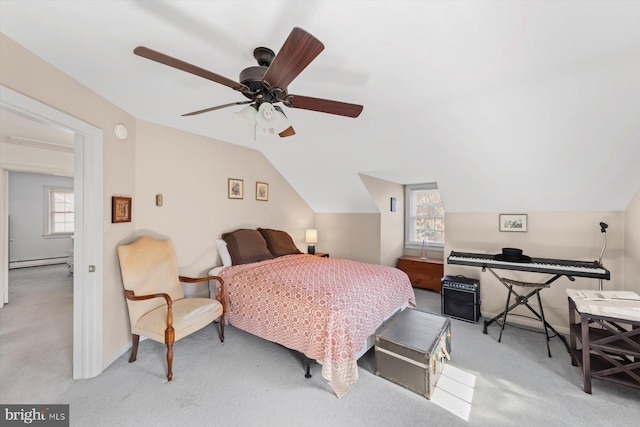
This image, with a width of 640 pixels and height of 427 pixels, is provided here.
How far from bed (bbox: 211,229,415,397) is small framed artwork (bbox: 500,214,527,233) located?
1.61 metres

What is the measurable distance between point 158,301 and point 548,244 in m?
4.53

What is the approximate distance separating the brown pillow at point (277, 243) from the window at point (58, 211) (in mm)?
6141

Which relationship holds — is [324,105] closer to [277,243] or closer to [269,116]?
[269,116]

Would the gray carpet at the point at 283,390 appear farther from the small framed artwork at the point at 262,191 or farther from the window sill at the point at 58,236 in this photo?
the window sill at the point at 58,236

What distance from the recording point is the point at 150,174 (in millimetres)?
2818

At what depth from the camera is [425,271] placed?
4426 mm

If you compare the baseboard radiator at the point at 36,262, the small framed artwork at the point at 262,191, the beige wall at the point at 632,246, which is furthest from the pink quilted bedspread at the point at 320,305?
the baseboard radiator at the point at 36,262

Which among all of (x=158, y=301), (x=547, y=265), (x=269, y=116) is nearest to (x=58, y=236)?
(x=158, y=301)

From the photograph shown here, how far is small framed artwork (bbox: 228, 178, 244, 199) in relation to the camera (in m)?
3.73

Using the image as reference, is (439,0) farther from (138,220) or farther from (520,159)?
(138,220)

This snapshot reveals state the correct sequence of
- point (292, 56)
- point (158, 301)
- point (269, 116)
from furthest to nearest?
1. point (158, 301)
2. point (269, 116)
3. point (292, 56)

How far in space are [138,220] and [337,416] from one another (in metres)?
2.64

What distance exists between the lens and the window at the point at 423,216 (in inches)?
192

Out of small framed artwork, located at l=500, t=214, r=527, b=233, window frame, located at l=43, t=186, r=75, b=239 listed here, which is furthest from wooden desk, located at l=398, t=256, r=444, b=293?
window frame, located at l=43, t=186, r=75, b=239
